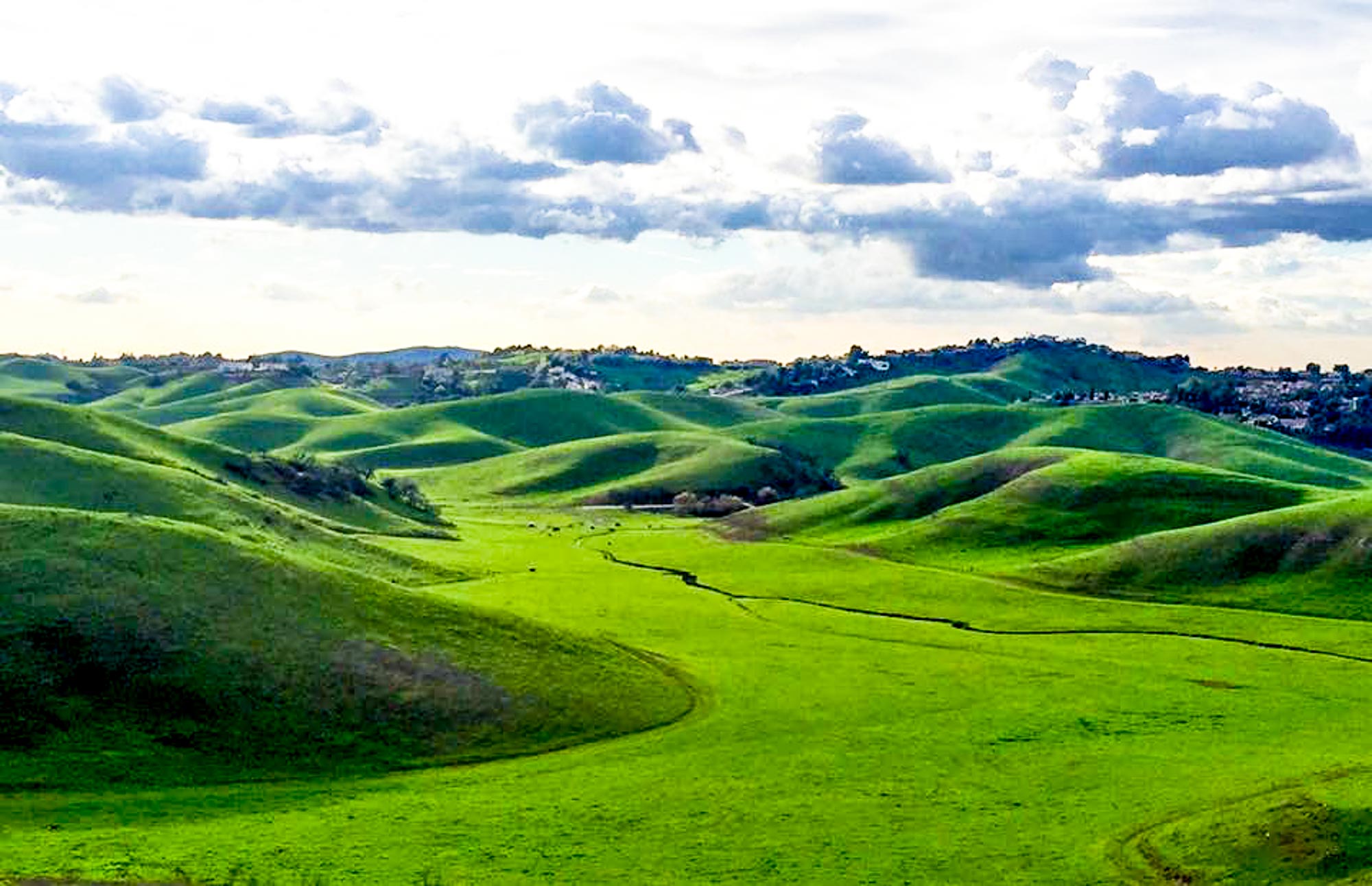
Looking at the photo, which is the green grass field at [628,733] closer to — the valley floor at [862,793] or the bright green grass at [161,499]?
the valley floor at [862,793]

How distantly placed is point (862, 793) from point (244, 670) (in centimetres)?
4153

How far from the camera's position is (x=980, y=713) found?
96.8m

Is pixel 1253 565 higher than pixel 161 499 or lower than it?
lower

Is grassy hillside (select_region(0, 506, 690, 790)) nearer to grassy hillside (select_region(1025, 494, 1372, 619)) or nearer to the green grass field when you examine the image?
the green grass field

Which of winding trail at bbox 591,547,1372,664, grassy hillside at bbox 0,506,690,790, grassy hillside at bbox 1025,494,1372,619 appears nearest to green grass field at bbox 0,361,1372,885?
grassy hillside at bbox 0,506,690,790

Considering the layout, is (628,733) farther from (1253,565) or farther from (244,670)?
(1253,565)

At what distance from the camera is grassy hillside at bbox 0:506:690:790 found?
81.5 metres

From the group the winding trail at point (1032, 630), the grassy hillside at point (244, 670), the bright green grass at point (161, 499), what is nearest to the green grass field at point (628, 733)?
the grassy hillside at point (244, 670)

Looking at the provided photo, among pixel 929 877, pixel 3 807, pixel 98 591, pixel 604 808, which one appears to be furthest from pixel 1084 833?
pixel 98 591

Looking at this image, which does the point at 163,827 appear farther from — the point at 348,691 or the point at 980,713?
the point at 980,713

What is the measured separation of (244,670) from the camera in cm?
9119

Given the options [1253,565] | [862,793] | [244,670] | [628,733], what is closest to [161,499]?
[244,670]

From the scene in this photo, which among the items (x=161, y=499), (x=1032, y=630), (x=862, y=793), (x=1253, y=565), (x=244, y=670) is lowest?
(x=1032, y=630)

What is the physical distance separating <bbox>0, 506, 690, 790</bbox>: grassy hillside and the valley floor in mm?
3818
